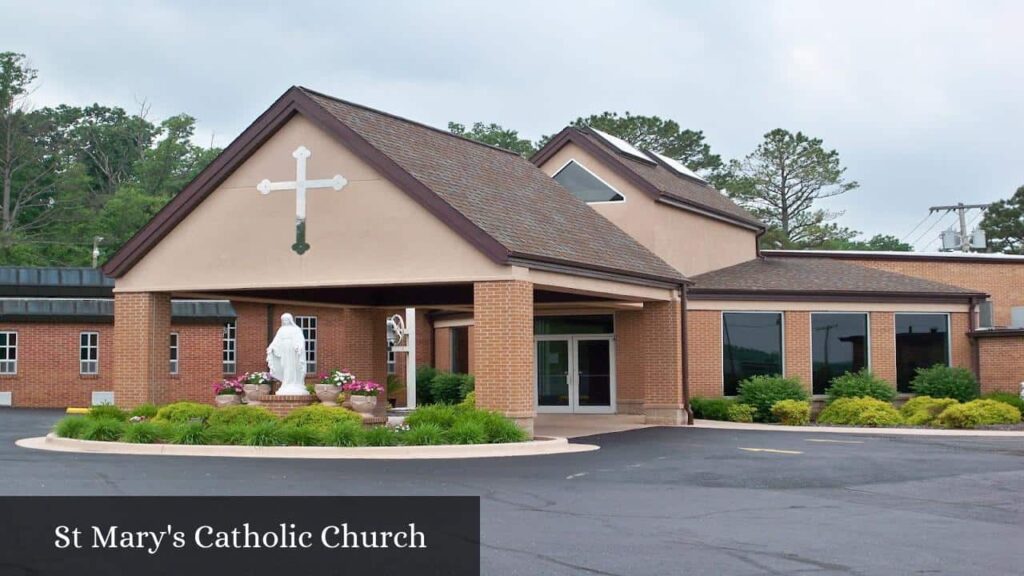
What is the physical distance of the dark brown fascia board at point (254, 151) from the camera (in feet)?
73.7

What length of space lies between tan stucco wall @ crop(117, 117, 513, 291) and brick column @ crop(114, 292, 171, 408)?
1.51ft

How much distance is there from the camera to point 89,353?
136 ft

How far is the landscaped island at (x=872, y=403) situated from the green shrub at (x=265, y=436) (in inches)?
542

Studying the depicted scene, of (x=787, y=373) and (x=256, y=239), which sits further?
(x=787, y=373)

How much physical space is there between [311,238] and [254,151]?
7.10 ft

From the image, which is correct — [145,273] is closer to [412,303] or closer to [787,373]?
[412,303]

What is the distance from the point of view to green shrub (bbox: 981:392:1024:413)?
30.8m

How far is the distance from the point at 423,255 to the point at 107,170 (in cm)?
6353

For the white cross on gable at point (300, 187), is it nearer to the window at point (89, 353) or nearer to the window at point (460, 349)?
the window at point (460, 349)

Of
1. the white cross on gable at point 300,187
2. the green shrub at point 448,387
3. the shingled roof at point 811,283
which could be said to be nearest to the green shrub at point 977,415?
the shingled roof at point 811,283

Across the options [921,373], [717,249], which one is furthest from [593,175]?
[921,373]

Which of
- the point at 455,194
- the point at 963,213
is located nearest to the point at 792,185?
the point at 963,213

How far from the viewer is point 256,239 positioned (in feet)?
80.1

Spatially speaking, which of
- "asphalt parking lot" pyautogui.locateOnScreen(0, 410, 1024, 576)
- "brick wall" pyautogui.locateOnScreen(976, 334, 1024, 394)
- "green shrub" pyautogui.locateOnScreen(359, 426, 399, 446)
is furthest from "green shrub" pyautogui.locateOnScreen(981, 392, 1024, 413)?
"green shrub" pyautogui.locateOnScreen(359, 426, 399, 446)
